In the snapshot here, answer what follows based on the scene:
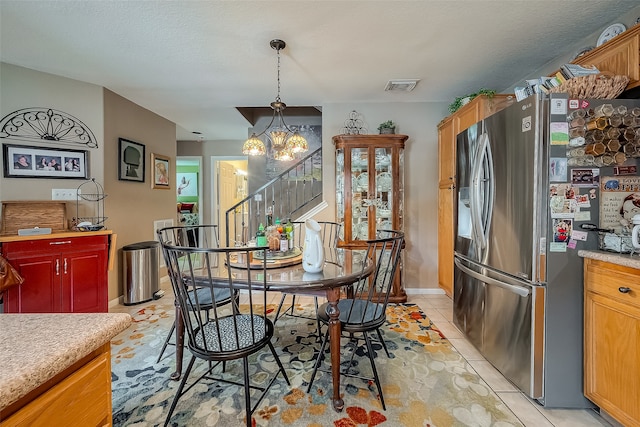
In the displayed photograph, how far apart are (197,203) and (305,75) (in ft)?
14.3

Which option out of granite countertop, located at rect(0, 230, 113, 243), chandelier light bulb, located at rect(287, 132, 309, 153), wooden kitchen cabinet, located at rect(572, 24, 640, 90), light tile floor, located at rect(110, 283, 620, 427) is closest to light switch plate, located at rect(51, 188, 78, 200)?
granite countertop, located at rect(0, 230, 113, 243)

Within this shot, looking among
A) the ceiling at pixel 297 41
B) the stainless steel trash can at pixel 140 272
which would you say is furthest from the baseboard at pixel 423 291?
the stainless steel trash can at pixel 140 272

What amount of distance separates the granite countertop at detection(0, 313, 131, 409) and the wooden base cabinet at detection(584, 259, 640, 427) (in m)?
2.15

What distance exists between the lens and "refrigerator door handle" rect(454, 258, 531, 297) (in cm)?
172

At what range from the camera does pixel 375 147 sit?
11.0 feet

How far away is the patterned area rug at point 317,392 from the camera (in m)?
1.57

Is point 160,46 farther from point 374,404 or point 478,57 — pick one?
point 374,404

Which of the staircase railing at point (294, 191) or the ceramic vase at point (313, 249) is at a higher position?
the staircase railing at point (294, 191)

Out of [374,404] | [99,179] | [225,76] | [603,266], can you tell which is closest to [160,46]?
[225,76]

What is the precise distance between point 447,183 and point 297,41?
7.07 ft

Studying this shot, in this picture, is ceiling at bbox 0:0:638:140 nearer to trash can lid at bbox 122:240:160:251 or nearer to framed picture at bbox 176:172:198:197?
trash can lid at bbox 122:240:160:251

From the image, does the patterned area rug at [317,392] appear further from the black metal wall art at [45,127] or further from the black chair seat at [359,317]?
the black metal wall art at [45,127]

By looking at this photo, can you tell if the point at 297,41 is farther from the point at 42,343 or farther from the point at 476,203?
the point at 42,343

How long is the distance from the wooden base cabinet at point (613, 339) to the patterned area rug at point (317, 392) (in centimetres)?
49
